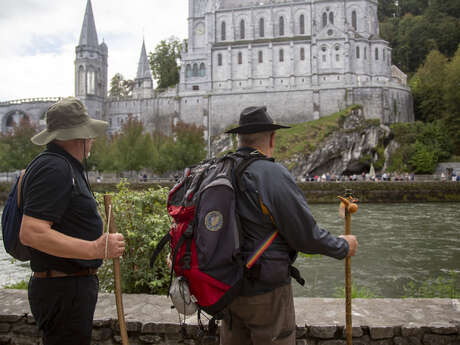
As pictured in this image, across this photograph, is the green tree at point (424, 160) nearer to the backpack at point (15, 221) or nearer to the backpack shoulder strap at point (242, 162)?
the backpack shoulder strap at point (242, 162)

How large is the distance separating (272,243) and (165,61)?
65617mm

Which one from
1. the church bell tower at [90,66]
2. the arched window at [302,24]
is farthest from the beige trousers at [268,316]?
the arched window at [302,24]

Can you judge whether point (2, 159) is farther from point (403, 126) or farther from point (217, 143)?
point (403, 126)

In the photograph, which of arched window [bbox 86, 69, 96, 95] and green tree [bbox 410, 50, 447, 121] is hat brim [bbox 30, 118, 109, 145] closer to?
green tree [bbox 410, 50, 447, 121]

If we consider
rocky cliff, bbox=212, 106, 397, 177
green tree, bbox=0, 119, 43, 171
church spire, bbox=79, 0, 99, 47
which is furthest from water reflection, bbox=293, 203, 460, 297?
church spire, bbox=79, 0, 99, 47

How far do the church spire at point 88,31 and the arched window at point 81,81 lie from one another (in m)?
3.65

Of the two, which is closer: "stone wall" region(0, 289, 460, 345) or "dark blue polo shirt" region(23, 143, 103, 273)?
"dark blue polo shirt" region(23, 143, 103, 273)

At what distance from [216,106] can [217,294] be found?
169 ft

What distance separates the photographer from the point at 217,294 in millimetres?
2367

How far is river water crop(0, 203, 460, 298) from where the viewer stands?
8953 mm

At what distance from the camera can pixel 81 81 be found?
5744 cm

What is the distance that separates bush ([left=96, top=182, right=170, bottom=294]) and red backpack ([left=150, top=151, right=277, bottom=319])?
9.35ft

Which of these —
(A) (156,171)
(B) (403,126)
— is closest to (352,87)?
(B) (403,126)

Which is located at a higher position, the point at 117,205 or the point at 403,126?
the point at 403,126
